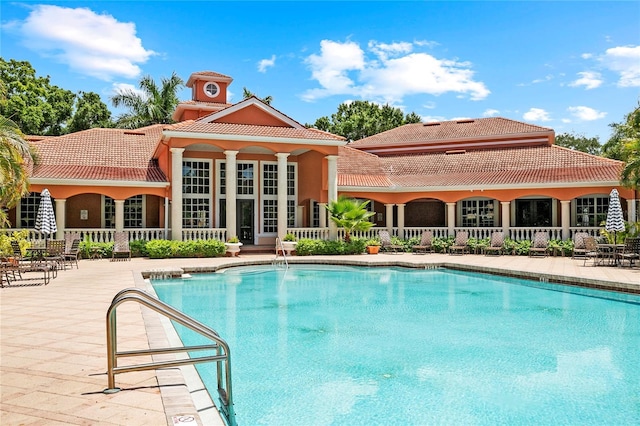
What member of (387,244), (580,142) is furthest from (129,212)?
(580,142)

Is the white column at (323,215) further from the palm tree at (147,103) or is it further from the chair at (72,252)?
the palm tree at (147,103)

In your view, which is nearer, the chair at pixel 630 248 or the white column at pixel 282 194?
the chair at pixel 630 248

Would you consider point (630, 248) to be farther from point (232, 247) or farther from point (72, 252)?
point (72, 252)

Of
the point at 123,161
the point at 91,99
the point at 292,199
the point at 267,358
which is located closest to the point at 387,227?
the point at 292,199

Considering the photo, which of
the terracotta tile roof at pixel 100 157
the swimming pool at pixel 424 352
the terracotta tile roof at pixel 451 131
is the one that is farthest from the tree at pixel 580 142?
the swimming pool at pixel 424 352

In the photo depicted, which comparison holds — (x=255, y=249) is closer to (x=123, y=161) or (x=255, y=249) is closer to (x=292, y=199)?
(x=292, y=199)

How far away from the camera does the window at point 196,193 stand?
24.0 m

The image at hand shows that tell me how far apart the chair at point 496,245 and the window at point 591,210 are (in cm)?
526

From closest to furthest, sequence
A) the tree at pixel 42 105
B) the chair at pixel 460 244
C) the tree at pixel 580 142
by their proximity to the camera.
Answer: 1. the chair at pixel 460 244
2. the tree at pixel 42 105
3. the tree at pixel 580 142

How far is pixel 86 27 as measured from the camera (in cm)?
1568

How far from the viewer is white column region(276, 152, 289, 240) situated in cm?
2283

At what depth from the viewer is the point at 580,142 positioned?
53750 millimetres

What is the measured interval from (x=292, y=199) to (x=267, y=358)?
60.9 feet

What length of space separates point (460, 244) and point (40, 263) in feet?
55.6
